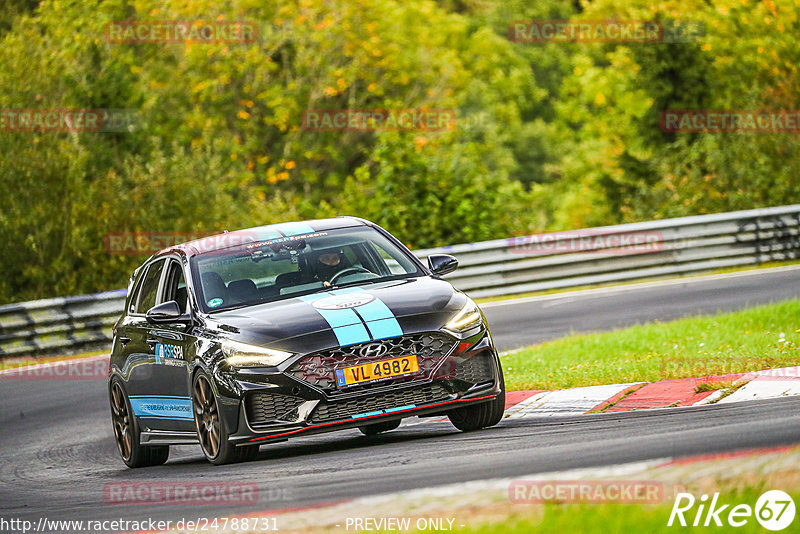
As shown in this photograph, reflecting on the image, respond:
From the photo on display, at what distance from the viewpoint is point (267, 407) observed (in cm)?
867

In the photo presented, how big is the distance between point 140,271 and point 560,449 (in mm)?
5122

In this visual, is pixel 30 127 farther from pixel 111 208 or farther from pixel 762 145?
pixel 762 145

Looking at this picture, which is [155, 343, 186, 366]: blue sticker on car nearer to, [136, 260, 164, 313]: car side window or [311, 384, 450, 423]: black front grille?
[136, 260, 164, 313]: car side window

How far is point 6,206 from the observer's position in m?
23.2

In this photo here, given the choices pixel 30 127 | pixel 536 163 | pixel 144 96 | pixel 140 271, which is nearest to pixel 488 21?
pixel 536 163

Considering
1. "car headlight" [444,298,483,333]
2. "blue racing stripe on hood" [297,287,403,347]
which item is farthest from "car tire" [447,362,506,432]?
"blue racing stripe on hood" [297,287,403,347]

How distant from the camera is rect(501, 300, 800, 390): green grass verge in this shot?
35.6 ft

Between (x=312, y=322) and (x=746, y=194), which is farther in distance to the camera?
(x=746, y=194)

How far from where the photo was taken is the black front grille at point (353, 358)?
28.2 ft

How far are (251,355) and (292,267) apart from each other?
145 cm

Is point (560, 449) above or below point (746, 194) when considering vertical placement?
above

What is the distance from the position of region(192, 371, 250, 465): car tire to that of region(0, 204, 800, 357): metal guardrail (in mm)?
12095

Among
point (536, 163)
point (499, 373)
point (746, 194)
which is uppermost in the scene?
point (499, 373)

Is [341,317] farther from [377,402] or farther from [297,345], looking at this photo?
[377,402]
